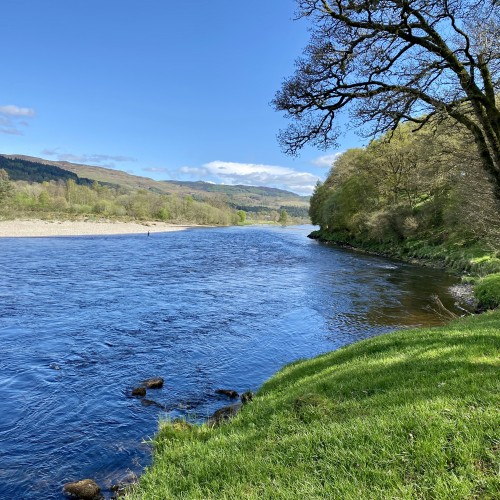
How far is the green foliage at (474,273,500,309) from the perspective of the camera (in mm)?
18889

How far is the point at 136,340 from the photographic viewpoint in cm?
1511

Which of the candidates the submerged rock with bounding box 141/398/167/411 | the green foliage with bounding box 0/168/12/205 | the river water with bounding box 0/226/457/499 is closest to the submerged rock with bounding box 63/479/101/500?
the river water with bounding box 0/226/457/499

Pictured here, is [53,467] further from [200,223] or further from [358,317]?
[200,223]

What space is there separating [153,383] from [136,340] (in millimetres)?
4471

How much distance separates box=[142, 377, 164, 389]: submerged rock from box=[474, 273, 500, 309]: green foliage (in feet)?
→ 51.8

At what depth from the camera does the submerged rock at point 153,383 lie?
10938 millimetres

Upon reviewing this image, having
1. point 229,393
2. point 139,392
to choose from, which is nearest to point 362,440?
point 229,393

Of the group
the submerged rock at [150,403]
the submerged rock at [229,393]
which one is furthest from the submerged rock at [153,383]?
the submerged rock at [229,393]

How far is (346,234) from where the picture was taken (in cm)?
6656

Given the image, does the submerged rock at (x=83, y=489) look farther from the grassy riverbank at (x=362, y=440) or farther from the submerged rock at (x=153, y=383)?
the submerged rock at (x=153, y=383)

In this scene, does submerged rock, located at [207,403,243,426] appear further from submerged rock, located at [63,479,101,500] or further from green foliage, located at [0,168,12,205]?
green foliage, located at [0,168,12,205]

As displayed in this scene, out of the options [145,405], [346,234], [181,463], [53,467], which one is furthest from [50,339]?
[346,234]

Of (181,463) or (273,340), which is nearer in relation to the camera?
(181,463)

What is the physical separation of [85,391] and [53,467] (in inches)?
133
